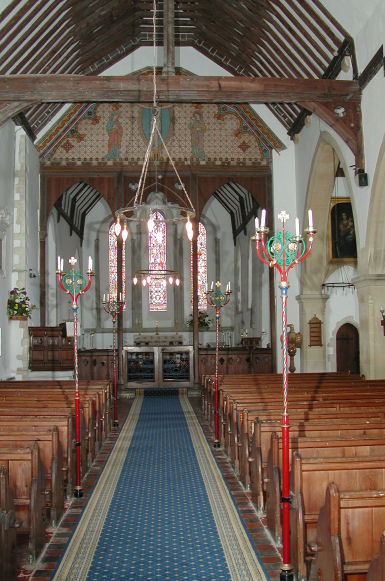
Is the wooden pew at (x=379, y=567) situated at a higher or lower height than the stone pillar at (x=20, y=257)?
lower

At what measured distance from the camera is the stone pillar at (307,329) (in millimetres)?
14312

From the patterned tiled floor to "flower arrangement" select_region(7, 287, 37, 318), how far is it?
5.73 meters

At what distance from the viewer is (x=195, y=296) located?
15914mm

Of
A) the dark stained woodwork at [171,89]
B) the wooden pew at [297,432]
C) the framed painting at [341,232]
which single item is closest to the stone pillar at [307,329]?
the framed painting at [341,232]

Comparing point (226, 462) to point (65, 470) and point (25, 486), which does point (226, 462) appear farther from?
point (25, 486)

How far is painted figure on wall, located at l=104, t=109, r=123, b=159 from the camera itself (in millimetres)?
16062

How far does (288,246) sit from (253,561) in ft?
7.92

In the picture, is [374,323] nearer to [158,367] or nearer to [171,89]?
[171,89]

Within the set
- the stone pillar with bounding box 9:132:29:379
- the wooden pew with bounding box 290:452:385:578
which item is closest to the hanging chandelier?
the stone pillar with bounding box 9:132:29:379

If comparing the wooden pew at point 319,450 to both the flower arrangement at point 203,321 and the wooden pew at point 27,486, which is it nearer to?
the wooden pew at point 27,486

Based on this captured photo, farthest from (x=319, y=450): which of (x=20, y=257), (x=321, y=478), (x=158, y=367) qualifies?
(x=158, y=367)

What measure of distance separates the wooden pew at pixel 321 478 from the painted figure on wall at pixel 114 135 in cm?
1298

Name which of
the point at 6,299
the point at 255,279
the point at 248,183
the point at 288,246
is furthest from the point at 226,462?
the point at 255,279

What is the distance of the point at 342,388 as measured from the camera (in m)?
8.92
